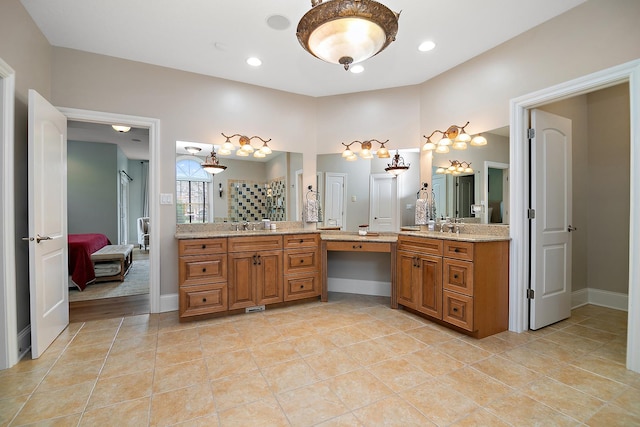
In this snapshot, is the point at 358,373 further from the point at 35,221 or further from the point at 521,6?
the point at 521,6

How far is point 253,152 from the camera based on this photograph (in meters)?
3.76

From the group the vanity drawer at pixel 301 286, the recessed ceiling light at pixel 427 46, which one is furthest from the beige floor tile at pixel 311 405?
the recessed ceiling light at pixel 427 46

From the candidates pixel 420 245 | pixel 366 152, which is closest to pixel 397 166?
pixel 366 152

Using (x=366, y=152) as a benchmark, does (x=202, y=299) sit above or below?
below

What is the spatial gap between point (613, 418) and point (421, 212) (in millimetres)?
2361

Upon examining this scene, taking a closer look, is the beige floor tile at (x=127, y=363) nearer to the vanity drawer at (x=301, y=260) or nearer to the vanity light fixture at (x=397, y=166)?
the vanity drawer at (x=301, y=260)

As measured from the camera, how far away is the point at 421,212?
3.63m

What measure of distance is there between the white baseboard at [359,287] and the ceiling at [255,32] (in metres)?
2.64

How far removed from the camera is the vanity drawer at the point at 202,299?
295cm

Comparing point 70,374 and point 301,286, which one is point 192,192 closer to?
point 301,286

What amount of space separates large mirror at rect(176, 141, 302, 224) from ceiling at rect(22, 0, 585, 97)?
3.26ft

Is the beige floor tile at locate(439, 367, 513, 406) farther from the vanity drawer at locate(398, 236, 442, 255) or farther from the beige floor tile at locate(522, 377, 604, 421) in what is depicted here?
the vanity drawer at locate(398, 236, 442, 255)

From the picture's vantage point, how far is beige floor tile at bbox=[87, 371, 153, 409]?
1.75m

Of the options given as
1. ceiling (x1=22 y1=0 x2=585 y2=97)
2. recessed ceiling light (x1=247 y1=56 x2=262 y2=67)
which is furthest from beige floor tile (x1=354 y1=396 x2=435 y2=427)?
recessed ceiling light (x1=247 y1=56 x2=262 y2=67)
